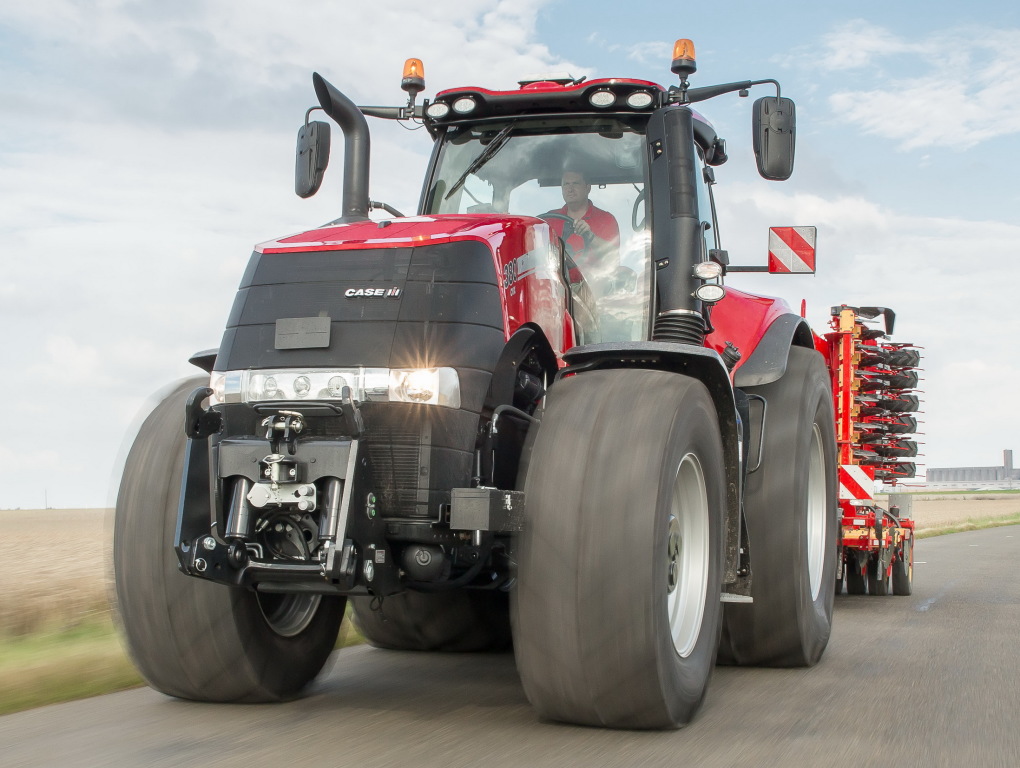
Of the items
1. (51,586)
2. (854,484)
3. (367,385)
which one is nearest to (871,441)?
(854,484)

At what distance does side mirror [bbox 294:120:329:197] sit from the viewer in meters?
5.57

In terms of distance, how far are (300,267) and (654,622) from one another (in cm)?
192

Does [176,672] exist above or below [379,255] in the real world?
below

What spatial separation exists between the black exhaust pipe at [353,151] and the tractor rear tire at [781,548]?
91.4 inches

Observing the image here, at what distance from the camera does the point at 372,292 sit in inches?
173

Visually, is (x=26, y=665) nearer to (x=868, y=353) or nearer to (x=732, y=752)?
(x=732, y=752)

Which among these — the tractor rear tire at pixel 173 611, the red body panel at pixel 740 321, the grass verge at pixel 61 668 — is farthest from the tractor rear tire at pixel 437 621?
the red body panel at pixel 740 321

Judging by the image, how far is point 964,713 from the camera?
4617 mm

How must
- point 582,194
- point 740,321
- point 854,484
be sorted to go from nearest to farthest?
1. point 582,194
2. point 740,321
3. point 854,484

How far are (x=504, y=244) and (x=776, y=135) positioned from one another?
5.36ft

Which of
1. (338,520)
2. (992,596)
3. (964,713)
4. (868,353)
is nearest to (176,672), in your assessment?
(338,520)

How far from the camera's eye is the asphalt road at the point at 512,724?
381 cm

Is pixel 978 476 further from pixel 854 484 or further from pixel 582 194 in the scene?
pixel 582 194

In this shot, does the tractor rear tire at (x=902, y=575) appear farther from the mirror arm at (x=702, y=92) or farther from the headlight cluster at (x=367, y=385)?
the headlight cluster at (x=367, y=385)
